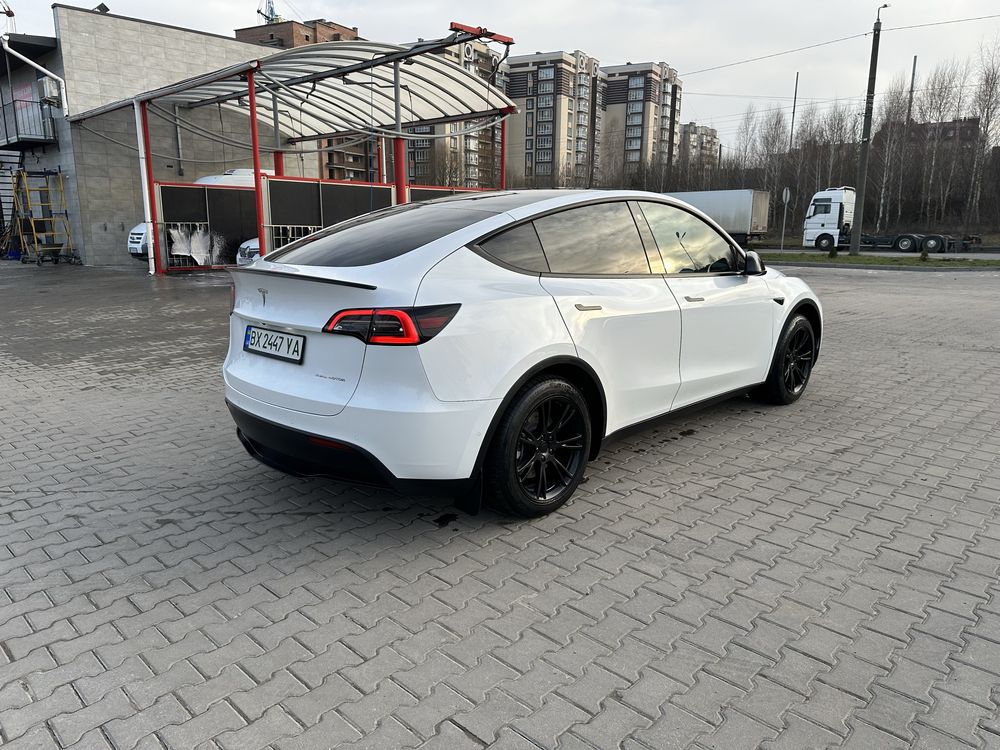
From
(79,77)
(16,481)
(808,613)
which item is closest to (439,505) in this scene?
(808,613)

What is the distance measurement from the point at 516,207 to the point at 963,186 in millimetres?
49478

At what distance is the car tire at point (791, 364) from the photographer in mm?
5590

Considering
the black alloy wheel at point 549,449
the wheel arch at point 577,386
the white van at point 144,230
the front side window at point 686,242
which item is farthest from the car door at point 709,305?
the white van at point 144,230

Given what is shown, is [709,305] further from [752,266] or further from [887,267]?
[887,267]

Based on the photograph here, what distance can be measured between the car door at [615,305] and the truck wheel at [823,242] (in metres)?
32.8

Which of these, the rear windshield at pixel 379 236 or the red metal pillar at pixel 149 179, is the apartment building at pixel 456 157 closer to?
the red metal pillar at pixel 149 179

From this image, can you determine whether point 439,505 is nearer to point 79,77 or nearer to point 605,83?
point 79,77

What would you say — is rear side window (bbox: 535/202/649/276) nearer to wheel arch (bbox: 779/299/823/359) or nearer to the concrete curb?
wheel arch (bbox: 779/299/823/359)

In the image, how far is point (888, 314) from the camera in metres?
11.8

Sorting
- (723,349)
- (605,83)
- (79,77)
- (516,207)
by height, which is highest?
(605,83)

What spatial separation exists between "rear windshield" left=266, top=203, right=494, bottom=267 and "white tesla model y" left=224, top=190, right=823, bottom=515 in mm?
16

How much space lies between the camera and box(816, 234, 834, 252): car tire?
33.5 m

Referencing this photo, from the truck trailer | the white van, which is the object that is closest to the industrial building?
the white van

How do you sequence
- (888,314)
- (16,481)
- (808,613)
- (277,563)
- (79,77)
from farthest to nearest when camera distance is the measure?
(79,77) < (888,314) < (16,481) < (277,563) < (808,613)
